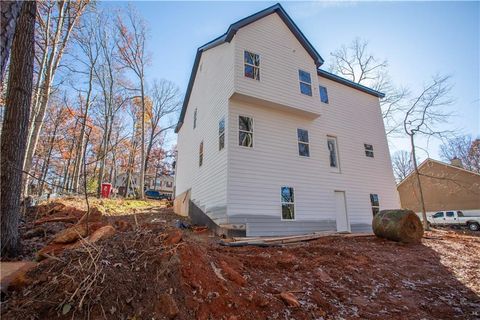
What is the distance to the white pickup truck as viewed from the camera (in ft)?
56.0

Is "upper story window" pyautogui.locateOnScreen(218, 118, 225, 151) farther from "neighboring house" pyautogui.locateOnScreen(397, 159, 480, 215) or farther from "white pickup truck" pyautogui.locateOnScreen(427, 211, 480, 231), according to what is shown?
"white pickup truck" pyautogui.locateOnScreen(427, 211, 480, 231)

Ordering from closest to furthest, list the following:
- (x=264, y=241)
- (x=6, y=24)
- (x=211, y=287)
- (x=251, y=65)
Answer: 1. (x=6, y=24)
2. (x=211, y=287)
3. (x=264, y=241)
4. (x=251, y=65)

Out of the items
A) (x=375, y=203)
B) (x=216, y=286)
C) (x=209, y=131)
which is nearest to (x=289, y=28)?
(x=209, y=131)

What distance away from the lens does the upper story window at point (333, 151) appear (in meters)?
11.3

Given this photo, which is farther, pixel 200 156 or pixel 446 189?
pixel 446 189

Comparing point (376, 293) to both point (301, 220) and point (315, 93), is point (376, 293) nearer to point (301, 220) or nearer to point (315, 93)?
point (301, 220)

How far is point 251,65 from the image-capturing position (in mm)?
9312

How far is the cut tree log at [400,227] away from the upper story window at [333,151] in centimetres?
345

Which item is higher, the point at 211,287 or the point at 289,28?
the point at 289,28

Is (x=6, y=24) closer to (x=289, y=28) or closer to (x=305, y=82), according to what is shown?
(x=305, y=82)

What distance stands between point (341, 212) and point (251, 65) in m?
7.98

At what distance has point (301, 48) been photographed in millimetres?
11031

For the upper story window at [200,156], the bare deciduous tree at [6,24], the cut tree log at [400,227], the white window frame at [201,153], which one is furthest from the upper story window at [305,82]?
the bare deciduous tree at [6,24]

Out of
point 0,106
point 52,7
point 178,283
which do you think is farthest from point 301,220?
point 52,7
